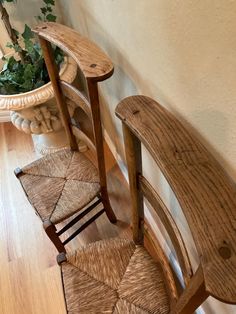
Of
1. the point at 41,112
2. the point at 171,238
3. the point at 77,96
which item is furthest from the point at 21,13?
the point at 171,238

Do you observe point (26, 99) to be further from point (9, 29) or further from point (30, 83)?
point (9, 29)

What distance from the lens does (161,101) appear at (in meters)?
0.72

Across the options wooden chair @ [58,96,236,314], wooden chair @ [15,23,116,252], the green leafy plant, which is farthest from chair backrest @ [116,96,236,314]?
the green leafy plant

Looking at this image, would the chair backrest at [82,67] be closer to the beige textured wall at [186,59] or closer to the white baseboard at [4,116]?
the beige textured wall at [186,59]

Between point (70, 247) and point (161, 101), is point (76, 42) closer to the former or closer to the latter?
point (161, 101)

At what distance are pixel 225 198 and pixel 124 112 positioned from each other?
27cm

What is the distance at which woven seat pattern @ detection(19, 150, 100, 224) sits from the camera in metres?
1.09

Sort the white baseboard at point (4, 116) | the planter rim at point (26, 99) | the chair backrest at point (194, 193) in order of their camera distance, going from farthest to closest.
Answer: the white baseboard at point (4, 116)
the planter rim at point (26, 99)
the chair backrest at point (194, 193)

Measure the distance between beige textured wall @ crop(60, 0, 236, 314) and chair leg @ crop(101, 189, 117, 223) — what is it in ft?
1.11

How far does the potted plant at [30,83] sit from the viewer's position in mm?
1377

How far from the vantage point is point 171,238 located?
67 centimetres

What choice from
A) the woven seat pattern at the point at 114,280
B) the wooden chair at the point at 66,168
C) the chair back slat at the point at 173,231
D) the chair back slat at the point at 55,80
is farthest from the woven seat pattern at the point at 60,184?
the chair back slat at the point at 173,231


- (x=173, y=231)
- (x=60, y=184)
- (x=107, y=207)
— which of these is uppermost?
(x=173, y=231)

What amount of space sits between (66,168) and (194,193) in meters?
0.85
